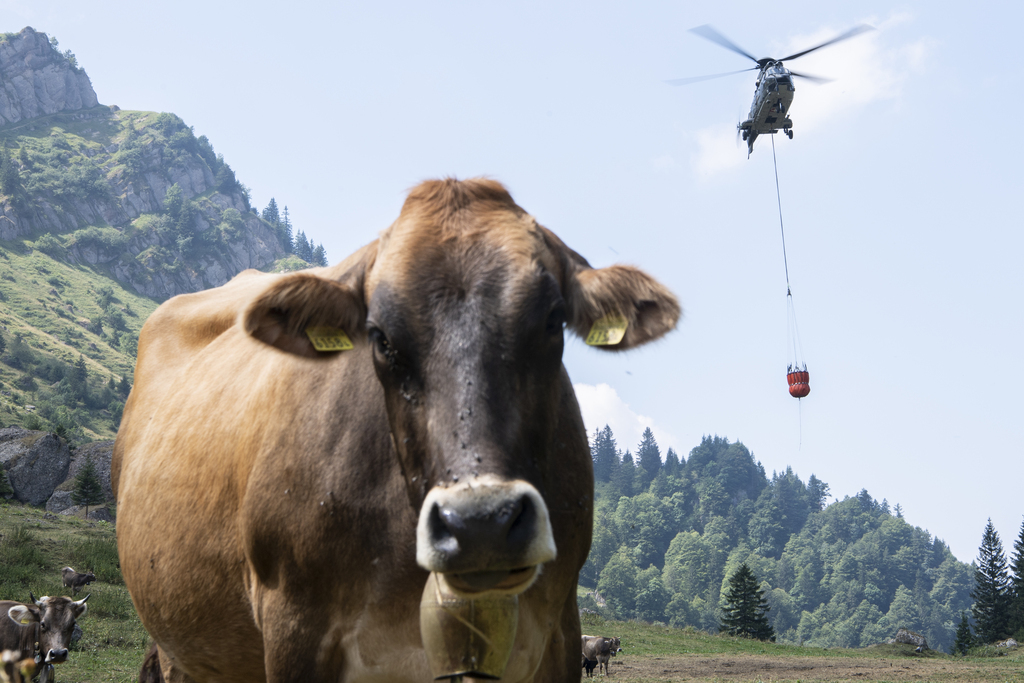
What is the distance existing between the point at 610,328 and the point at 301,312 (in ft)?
4.51

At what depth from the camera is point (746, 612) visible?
53000 mm

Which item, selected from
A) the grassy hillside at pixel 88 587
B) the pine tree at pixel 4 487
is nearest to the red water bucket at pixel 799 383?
the grassy hillside at pixel 88 587

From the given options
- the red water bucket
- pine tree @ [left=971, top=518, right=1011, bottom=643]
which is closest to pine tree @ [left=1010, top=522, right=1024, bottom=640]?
pine tree @ [left=971, top=518, right=1011, bottom=643]

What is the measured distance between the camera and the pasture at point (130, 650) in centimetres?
2009

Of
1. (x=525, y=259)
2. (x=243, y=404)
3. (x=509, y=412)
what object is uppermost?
(x=525, y=259)

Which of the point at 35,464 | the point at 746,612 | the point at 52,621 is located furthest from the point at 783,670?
the point at 35,464

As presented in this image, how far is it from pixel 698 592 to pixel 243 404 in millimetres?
181694

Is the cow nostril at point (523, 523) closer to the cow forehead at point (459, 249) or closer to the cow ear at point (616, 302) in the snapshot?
the cow forehead at point (459, 249)

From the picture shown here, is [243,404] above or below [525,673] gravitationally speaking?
above

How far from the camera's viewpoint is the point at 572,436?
4.16 meters

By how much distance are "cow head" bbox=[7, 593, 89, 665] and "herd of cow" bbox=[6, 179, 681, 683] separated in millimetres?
12360

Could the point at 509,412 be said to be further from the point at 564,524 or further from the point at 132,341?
the point at 132,341

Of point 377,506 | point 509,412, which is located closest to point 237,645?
point 377,506

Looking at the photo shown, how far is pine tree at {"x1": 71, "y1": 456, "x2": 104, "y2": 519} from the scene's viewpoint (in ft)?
151
